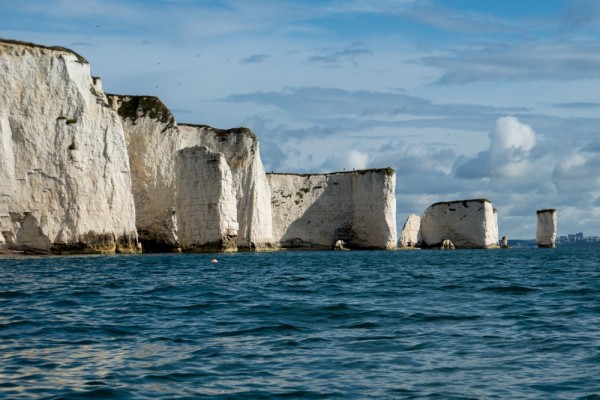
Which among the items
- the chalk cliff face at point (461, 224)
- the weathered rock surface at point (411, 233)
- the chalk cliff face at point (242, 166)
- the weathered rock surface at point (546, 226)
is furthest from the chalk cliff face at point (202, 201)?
the weathered rock surface at point (546, 226)

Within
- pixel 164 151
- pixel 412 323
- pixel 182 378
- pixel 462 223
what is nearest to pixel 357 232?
pixel 462 223

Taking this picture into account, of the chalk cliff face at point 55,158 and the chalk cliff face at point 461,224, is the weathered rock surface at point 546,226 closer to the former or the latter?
the chalk cliff face at point 461,224

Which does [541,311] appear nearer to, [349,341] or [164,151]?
[349,341]

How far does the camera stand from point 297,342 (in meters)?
12.7

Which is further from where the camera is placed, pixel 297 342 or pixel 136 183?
pixel 136 183

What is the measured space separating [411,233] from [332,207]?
17.7 meters

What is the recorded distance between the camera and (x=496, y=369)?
34.3ft

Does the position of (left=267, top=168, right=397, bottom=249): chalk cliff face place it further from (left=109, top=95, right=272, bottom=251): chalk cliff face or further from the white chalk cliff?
(left=109, top=95, right=272, bottom=251): chalk cliff face

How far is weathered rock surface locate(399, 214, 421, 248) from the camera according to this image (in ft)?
298

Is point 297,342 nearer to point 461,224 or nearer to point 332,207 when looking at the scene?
point 332,207

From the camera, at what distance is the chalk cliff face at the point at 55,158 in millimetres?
39531

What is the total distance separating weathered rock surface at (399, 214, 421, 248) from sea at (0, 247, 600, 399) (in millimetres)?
68594

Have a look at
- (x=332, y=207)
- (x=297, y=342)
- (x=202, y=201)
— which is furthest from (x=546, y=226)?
(x=297, y=342)

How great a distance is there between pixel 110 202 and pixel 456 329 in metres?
32.5
